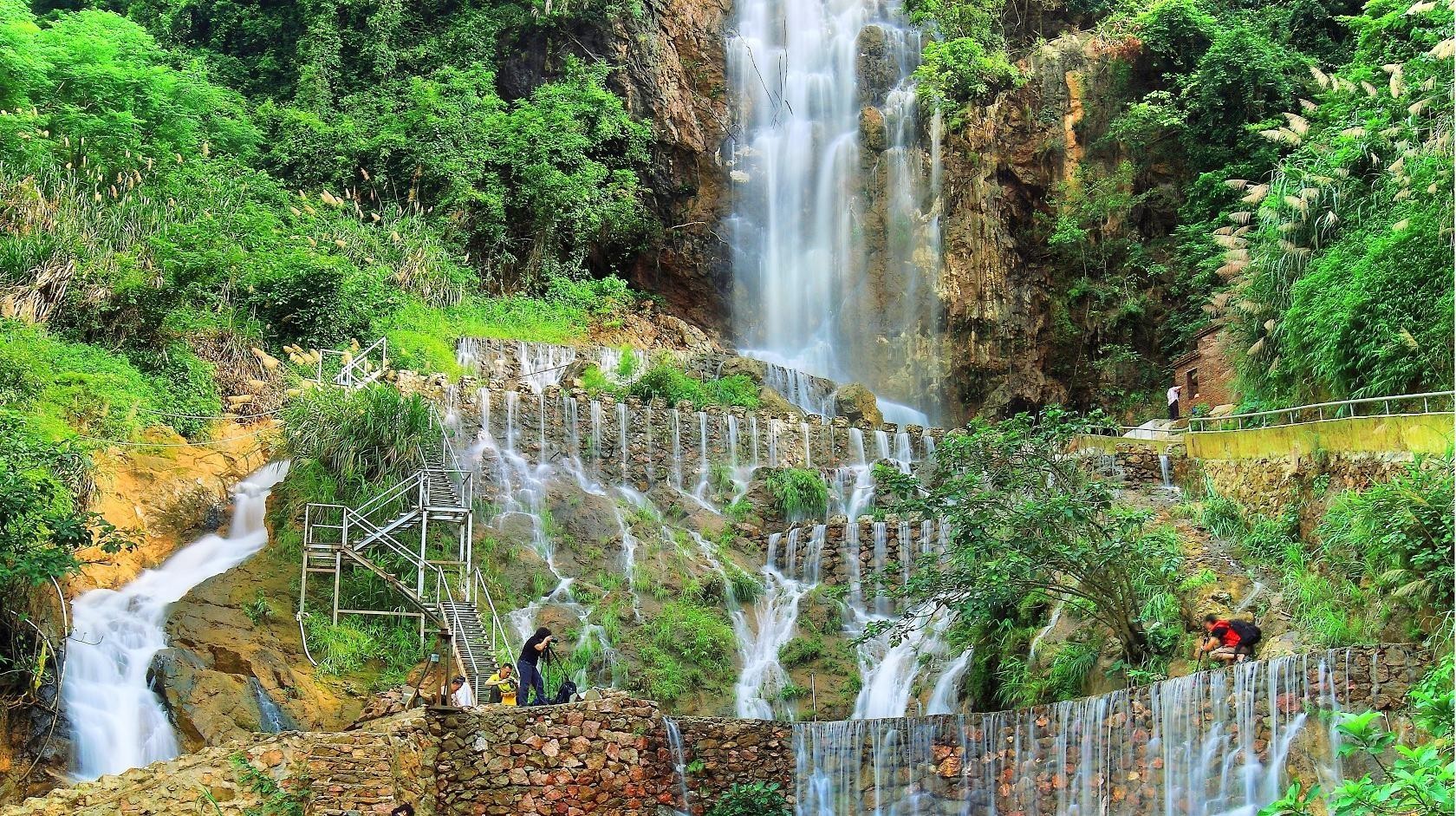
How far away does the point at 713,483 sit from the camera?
72.4 ft

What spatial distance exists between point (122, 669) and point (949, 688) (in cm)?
978

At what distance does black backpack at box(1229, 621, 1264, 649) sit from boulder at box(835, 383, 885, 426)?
12.5m

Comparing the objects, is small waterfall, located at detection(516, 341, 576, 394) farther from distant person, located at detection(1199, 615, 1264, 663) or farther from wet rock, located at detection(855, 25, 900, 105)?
distant person, located at detection(1199, 615, 1264, 663)

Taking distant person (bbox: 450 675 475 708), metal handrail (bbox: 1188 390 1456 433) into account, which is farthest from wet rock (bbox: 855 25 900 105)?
distant person (bbox: 450 675 475 708)

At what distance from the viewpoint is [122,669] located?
→ 1491 cm

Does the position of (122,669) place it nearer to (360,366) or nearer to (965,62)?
(360,366)

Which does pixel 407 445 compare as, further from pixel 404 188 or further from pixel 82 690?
pixel 404 188

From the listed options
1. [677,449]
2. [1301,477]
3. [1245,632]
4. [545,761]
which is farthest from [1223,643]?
[677,449]

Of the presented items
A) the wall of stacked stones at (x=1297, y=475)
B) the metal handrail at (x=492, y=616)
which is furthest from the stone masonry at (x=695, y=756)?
the wall of stacked stones at (x=1297, y=475)

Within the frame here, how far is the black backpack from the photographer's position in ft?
43.3

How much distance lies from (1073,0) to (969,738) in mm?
24897

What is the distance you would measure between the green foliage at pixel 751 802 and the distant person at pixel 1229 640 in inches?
183

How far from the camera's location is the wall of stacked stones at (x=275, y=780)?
11.6 metres

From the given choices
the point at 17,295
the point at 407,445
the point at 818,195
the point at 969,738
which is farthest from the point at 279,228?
the point at 969,738
